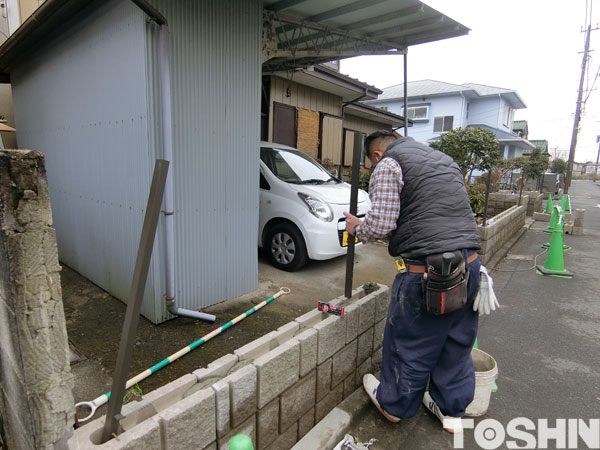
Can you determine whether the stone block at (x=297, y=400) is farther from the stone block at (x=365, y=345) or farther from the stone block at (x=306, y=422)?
the stone block at (x=365, y=345)

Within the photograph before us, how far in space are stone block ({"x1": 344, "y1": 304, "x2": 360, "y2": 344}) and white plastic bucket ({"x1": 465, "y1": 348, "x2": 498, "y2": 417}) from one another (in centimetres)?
90

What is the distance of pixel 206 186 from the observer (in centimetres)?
350

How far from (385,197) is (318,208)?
2.54 metres

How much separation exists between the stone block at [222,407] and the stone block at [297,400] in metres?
0.39

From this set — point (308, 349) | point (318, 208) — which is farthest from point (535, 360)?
point (318, 208)

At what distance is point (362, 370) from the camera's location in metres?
2.71

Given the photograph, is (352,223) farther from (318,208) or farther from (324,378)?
A: (318,208)

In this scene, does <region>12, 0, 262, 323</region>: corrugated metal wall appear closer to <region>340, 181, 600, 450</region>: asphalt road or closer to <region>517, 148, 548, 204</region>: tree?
<region>340, 181, 600, 450</region>: asphalt road

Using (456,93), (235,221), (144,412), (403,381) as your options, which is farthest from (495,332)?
(456,93)

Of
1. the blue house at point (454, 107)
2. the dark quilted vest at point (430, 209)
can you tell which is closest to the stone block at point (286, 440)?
the dark quilted vest at point (430, 209)

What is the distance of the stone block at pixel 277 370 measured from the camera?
1.81 meters

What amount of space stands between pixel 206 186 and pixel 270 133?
450cm

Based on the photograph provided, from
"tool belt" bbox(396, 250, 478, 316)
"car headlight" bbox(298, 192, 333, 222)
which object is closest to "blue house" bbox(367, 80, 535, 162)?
"car headlight" bbox(298, 192, 333, 222)

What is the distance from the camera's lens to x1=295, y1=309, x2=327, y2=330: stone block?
2.30 m
